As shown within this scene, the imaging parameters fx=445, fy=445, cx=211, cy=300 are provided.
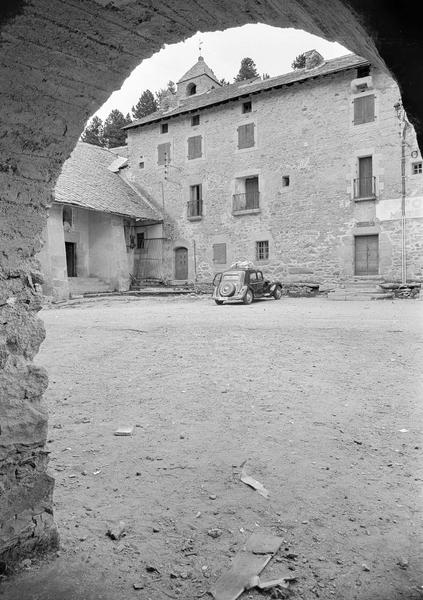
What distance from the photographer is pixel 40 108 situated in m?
2.23

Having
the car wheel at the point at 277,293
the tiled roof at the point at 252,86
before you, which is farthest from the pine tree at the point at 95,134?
the car wheel at the point at 277,293

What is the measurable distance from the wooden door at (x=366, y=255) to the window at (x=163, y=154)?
11.3m

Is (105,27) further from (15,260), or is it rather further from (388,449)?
(388,449)

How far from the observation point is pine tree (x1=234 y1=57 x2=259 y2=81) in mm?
40234

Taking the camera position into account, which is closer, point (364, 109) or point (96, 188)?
point (364, 109)

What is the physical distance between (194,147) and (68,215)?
745cm

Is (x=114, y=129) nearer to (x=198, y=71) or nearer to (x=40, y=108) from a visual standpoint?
(x=198, y=71)

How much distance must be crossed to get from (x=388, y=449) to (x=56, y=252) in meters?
16.3

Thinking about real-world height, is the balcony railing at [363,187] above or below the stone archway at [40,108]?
above

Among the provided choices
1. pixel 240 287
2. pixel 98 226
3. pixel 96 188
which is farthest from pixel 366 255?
pixel 96 188

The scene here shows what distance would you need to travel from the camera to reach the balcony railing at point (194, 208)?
23337 millimetres

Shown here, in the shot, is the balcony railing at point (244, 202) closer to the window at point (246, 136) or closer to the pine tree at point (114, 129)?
the window at point (246, 136)

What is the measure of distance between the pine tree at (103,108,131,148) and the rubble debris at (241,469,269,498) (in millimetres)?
43644

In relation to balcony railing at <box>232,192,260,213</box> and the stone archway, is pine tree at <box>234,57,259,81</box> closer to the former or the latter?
balcony railing at <box>232,192,260,213</box>
